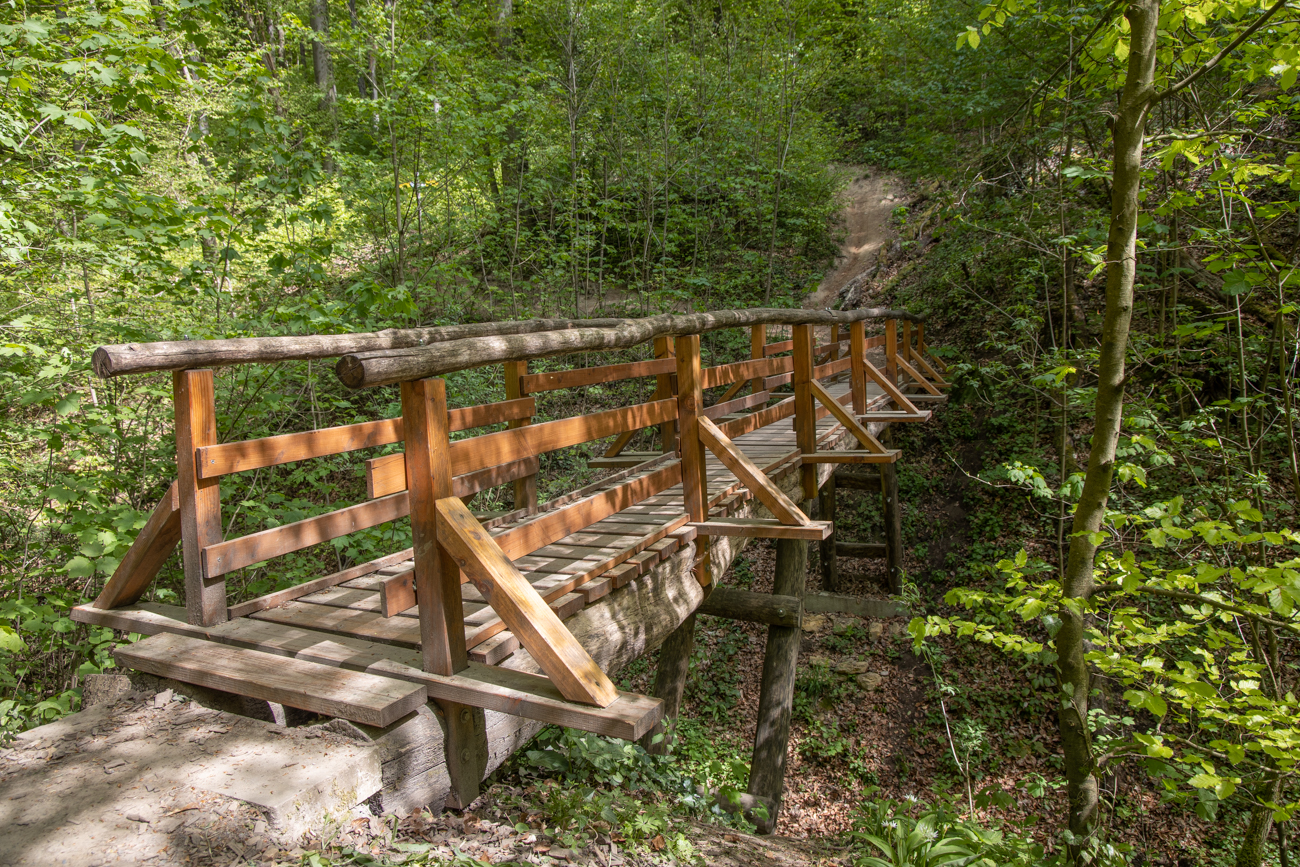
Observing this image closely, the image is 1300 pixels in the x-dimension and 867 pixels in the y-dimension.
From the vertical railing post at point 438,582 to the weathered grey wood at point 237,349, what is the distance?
0.31m

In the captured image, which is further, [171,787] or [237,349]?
[237,349]

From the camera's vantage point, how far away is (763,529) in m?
3.51

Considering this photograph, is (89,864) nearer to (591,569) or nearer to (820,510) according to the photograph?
(591,569)

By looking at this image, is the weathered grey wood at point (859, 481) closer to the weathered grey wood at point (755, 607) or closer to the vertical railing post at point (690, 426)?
the weathered grey wood at point (755, 607)

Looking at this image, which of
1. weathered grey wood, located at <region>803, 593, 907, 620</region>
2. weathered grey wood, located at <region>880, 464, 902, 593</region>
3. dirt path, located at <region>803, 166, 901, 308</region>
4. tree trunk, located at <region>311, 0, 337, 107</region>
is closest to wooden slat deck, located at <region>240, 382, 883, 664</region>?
weathered grey wood, located at <region>803, 593, 907, 620</region>

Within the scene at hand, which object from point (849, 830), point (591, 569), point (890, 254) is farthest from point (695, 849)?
point (890, 254)

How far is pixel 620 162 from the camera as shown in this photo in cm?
1187

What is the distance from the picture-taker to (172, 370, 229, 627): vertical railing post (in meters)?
2.72

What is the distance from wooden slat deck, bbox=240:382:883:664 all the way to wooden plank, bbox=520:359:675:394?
33.4 inches

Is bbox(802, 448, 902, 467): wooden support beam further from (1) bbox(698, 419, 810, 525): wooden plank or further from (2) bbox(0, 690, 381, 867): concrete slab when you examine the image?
(2) bbox(0, 690, 381, 867): concrete slab

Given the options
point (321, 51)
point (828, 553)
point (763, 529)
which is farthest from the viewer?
point (321, 51)

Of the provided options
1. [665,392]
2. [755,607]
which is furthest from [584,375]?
[755,607]

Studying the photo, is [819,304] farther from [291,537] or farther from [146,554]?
[146,554]

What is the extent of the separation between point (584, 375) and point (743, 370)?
110 centimetres
